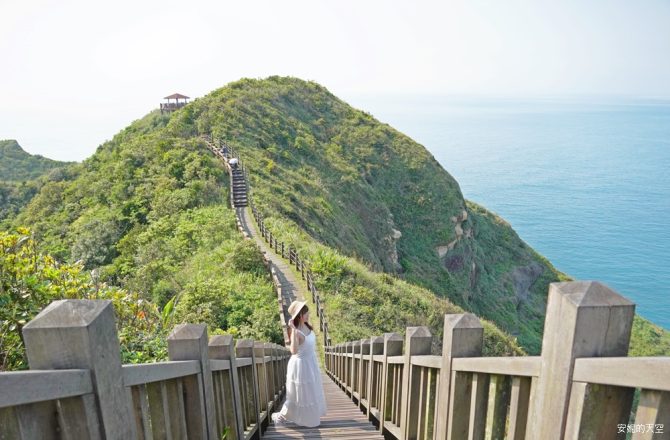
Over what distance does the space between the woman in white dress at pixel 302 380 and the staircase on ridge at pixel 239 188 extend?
21837mm

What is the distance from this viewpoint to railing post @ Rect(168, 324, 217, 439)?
2791mm

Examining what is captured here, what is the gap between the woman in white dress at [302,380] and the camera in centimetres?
585

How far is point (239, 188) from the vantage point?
2903 cm

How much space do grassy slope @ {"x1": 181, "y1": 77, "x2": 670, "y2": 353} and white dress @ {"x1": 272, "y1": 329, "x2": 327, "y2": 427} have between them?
22.4m

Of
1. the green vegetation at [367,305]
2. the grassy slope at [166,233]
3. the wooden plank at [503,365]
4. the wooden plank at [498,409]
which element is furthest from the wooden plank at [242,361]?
the green vegetation at [367,305]

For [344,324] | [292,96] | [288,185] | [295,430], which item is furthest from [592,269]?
[295,430]

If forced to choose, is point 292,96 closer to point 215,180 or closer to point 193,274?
point 215,180

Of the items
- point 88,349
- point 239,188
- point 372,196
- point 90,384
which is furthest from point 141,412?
point 372,196

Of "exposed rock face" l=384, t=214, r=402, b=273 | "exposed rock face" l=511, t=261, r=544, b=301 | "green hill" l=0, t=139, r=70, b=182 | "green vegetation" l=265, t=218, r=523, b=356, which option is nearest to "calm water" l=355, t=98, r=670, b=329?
"exposed rock face" l=511, t=261, r=544, b=301

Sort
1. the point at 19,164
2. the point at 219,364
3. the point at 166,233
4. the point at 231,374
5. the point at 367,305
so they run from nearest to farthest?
the point at 219,364, the point at 231,374, the point at 367,305, the point at 166,233, the point at 19,164

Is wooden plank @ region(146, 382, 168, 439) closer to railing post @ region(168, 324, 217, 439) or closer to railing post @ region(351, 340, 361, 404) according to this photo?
railing post @ region(168, 324, 217, 439)

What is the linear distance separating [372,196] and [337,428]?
132 feet

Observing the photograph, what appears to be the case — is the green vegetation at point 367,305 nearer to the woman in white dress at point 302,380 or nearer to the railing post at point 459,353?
the woman in white dress at point 302,380

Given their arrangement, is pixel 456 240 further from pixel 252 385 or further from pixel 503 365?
pixel 503 365
